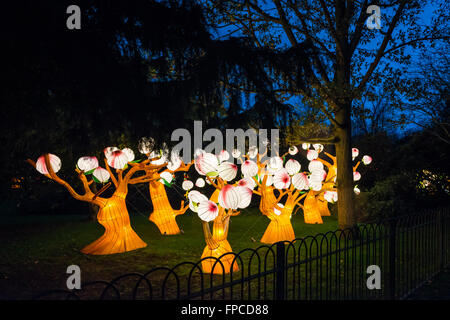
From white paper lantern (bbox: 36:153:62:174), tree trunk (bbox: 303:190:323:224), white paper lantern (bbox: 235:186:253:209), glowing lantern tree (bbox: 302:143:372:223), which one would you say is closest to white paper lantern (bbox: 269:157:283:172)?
white paper lantern (bbox: 235:186:253:209)

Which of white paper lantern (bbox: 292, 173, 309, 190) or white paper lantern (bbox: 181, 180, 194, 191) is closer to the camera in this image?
white paper lantern (bbox: 292, 173, 309, 190)

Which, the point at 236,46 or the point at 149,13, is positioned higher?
the point at 149,13

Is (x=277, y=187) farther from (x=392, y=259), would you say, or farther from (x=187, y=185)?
(x=392, y=259)

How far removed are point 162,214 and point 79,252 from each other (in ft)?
11.9

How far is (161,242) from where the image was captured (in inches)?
443

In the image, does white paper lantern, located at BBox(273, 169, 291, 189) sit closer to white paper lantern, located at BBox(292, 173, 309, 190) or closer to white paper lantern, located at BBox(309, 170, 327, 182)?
white paper lantern, located at BBox(292, 173, 309, 190)

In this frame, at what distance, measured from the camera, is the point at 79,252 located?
990cm

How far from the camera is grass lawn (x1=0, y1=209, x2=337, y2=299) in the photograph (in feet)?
23.8

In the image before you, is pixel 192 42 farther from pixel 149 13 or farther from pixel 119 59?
pixel 119 59

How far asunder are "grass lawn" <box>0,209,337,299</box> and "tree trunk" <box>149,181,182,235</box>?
15.9 inches

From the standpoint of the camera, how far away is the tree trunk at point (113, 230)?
956 centimetres

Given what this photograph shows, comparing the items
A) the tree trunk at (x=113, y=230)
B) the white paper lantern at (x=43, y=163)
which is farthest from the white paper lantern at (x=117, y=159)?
the tree trunk at (x=113, y=230)

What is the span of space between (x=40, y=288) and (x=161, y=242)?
193 inches
